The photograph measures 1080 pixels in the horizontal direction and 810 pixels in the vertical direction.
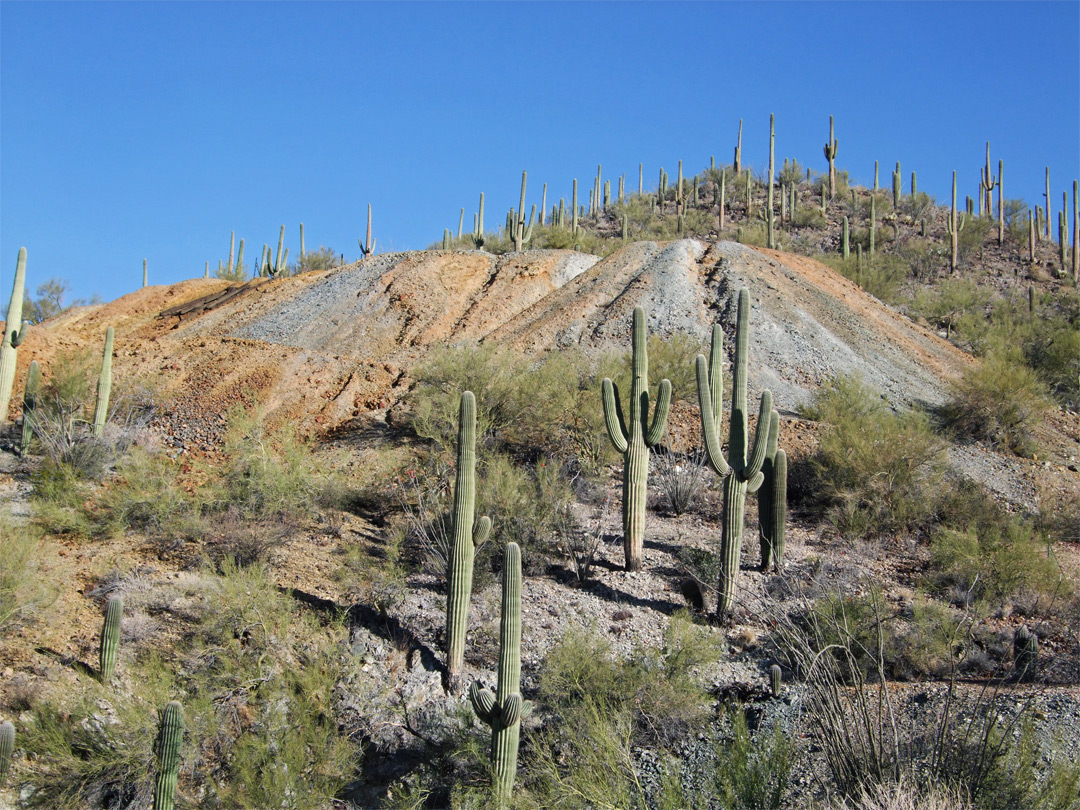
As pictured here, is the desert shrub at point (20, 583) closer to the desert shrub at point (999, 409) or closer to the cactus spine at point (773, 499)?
the cactus spine at point (773, 499)

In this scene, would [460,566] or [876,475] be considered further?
[876,475]

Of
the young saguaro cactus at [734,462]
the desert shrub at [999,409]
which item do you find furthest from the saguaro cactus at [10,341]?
the desert shrub at [999,409]

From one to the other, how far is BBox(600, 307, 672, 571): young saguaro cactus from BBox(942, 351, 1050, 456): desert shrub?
8.20 m

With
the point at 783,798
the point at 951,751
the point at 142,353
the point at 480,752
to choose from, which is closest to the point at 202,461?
the point at 142,353

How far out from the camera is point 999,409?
18.0 metres

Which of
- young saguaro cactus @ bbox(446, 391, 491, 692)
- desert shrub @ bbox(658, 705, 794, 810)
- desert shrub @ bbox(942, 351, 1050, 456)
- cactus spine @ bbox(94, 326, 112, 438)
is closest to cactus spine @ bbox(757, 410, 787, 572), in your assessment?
young saguaro cactus @ bbox(446, 391, 491, 692)

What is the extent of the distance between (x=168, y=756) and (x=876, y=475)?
35.1 ft

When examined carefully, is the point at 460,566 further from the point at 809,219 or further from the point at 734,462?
the point at 809,219

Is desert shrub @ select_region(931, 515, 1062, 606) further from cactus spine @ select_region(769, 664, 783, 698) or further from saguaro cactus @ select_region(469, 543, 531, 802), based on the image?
saguaro cactus @ select_region(469, 543, 531, 802)

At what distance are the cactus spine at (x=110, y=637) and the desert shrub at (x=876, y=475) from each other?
9.78m

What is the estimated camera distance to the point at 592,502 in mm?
15312

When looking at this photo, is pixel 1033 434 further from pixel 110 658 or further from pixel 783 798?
pixel 110 658

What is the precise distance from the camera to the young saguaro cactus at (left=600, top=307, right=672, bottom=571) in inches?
498

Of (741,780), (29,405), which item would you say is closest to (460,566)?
(741,780)
